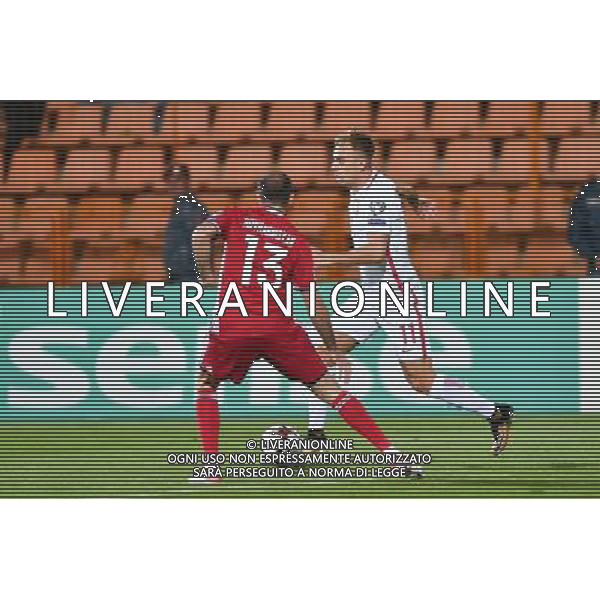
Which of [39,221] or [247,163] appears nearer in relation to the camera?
[247,163]

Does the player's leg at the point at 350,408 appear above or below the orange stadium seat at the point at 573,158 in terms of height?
below

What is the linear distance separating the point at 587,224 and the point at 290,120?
1.91 metres

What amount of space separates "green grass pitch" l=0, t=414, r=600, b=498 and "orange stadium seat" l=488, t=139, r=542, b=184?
1.44 m

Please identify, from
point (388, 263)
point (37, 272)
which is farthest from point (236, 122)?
point (37, 272)

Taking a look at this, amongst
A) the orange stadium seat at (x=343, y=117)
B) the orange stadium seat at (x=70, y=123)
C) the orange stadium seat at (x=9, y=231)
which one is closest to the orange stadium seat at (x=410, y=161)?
the orange stadium seat at (x=343, y=117)

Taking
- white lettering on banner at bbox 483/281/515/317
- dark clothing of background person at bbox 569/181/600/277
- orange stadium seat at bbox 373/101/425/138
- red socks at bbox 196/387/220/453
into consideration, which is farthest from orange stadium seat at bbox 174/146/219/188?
dark clothing of background person at bbox 569/181/600/277

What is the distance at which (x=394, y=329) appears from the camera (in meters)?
17.1

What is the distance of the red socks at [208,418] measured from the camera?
17.1 meters

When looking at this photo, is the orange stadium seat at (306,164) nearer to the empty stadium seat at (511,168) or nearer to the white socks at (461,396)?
the empty stadium seat at (511,168)

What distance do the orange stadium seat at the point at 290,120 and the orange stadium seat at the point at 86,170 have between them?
3.27 ft

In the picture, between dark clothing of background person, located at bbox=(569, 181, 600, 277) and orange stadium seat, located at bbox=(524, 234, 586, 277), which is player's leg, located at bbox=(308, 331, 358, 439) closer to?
orange stadium seat, located at bbox=(524, 234, 586, 277)

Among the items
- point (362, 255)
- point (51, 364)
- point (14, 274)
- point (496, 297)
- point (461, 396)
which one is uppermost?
point (362, 255)

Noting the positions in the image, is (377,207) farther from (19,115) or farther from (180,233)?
(19,115)
